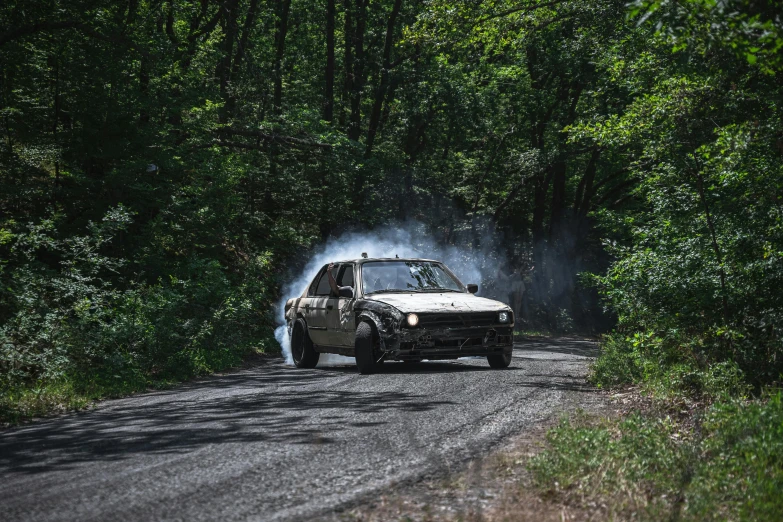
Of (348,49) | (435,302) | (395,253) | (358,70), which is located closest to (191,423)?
(435,302)

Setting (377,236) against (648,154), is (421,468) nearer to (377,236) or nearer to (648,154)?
(648,154)

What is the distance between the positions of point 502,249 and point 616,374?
27.7m

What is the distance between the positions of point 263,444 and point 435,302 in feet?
19.3

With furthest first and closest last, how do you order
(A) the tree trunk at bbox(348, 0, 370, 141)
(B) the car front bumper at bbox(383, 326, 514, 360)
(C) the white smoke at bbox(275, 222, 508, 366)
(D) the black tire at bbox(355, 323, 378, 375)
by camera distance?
(A) the tree trunk at bbox(348, 0, 370, 141) < (C) the white smoke at bbox(275, 222, 508, 366) < (D) the black tire at bbox(355, 323, 378, 375) < (B) the car front bumper at bbox(383, 326, 514, 360)

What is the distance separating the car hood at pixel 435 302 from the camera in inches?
485

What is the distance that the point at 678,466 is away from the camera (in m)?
5.82

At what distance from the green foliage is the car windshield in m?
6.80

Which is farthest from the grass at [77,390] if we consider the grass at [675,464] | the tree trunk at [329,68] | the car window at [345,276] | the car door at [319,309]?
the tree trunk at [329,68]

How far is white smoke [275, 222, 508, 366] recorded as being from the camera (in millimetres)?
24609

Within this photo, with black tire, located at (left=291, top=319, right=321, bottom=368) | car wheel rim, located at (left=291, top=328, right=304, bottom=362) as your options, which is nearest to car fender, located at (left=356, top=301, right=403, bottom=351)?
black tire, located at (left=291, top=319, right=321, bottom=368)

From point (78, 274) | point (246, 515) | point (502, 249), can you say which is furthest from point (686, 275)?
point (502, 249)

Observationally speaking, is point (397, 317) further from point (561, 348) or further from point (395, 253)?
point (395, 253)

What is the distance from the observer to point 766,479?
5.17m

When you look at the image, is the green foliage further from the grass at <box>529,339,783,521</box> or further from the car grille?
the car grille
